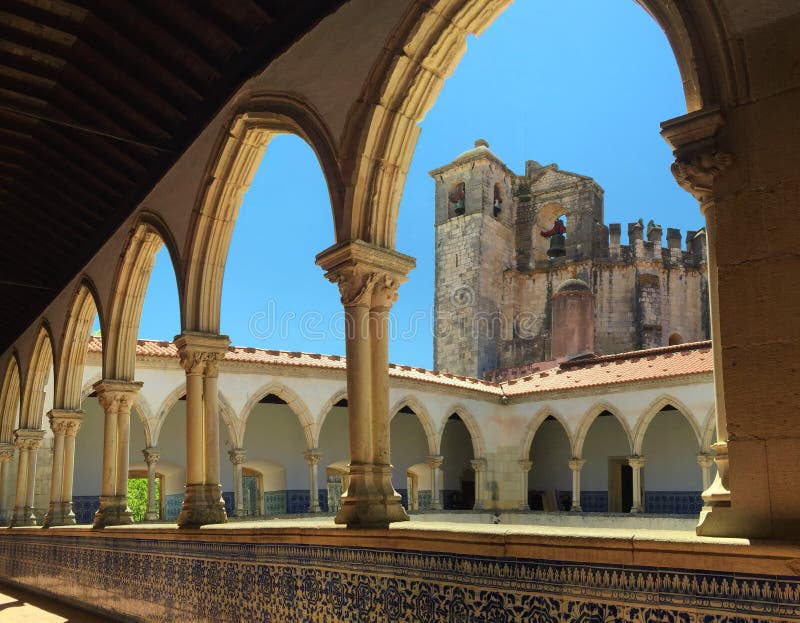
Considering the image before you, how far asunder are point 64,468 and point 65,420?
22.8 inches

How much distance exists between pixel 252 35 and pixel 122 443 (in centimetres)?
460

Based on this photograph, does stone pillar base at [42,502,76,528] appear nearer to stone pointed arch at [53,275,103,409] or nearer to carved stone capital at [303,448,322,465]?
stone pointed arch at [53,275,103,409]

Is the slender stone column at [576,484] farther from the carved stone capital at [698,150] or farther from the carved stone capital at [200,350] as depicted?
the carved stone capital at [698,150]

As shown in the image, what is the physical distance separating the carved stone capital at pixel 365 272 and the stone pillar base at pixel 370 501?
0.84 m

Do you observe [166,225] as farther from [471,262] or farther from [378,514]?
[471,262]

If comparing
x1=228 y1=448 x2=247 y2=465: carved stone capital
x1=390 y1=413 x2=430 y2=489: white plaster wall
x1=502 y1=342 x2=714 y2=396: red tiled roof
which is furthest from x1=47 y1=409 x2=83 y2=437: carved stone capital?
x1=502 y1=342 x2=714 y2=396: red tiled roof

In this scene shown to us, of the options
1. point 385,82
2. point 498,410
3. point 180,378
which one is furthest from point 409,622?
point 498,410

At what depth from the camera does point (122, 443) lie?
8195mm

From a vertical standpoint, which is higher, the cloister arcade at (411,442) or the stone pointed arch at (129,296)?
the stone pointed arch at (129,296)

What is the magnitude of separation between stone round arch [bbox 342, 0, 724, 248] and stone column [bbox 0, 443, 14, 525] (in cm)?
1056

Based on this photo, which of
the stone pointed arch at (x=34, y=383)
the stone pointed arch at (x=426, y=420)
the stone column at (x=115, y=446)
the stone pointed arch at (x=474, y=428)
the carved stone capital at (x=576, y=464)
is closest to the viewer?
the stone column at (x=115, y=446)

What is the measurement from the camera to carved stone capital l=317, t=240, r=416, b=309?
434cm

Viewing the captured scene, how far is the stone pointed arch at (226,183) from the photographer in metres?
5.11

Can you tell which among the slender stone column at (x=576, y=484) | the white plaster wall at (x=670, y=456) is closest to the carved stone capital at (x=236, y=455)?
the slender stone column at (x=576, y=484)
